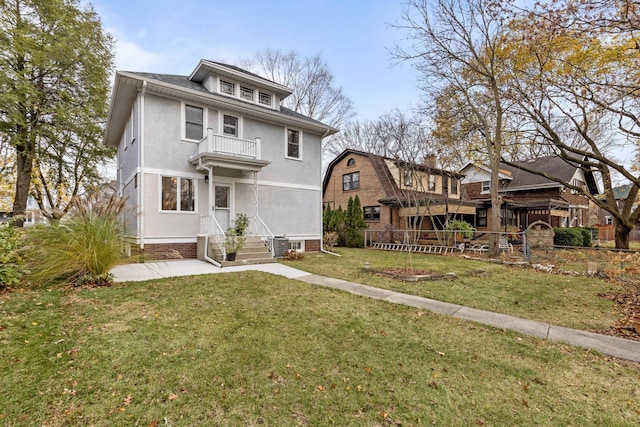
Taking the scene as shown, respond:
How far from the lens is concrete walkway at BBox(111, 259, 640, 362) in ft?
13.2

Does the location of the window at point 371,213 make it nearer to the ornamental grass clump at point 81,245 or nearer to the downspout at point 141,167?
the downspout at point 141,167

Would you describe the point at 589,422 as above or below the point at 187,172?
below

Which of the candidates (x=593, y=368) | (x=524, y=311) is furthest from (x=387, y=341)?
(x=524, y=311)

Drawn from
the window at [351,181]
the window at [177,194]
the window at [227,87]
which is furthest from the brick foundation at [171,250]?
the window at [351,181]

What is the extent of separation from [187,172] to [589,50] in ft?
48.8

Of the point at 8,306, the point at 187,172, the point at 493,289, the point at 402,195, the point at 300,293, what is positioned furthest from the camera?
the point at 402,195

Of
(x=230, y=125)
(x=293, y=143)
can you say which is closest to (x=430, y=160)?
(x=293, y=143)

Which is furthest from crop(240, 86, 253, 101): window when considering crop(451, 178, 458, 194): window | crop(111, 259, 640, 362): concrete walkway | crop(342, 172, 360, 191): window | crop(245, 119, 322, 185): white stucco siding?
crop(451, 178, 458, 194): window

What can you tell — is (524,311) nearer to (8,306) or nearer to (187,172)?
(8,306)

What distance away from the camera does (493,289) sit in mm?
7254

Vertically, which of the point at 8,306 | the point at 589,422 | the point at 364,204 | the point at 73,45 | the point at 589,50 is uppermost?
the point at 73,45

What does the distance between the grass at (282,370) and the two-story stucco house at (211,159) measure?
16.6ft

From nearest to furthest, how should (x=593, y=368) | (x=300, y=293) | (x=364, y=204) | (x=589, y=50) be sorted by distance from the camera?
(x=593, y=368), (x=300, y=293), (x=589, y=50), (x=364, y=204)

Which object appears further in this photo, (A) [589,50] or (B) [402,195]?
(B) [402,195]
